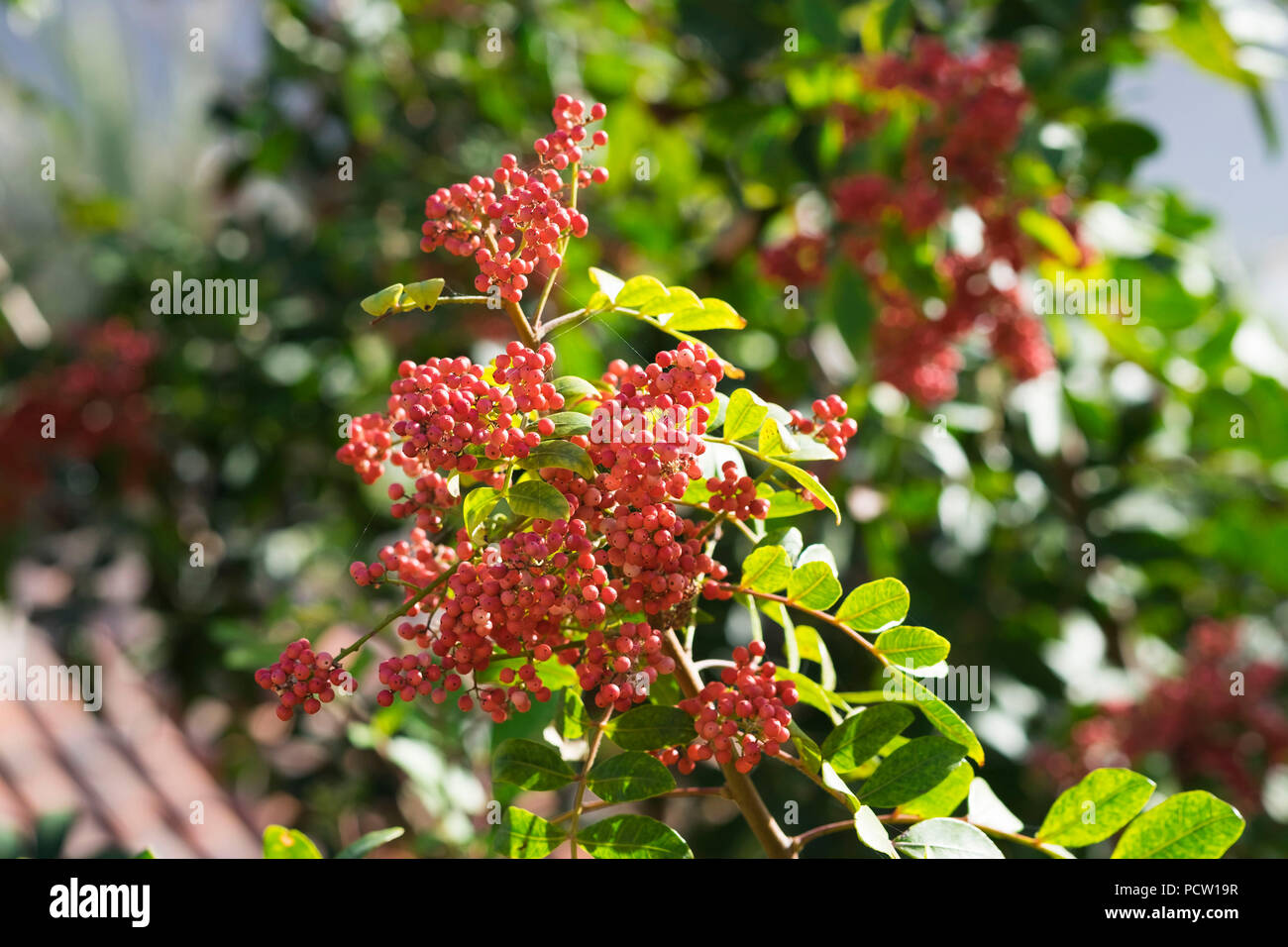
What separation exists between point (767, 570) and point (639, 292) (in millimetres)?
177

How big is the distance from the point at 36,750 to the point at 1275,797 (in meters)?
2.86

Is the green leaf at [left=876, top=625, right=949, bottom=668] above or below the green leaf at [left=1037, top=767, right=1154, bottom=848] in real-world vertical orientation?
above

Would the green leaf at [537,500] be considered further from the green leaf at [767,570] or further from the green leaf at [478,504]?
the green leaf at [767,570]

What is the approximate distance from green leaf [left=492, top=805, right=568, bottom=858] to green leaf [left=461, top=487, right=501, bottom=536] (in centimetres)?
17

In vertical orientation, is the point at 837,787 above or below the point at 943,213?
below

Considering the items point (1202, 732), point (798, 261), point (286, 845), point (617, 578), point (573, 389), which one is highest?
point (798, 261)

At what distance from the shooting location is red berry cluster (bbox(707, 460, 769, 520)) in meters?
0.59

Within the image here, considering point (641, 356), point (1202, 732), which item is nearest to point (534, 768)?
point (641, 356)

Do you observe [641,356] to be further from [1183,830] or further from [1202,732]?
[1202,732]

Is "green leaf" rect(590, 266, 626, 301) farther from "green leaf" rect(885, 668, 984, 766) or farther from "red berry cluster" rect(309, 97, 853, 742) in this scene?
"green leaf" rect(885, 668, 984, 766)

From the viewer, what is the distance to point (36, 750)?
2.85 metres

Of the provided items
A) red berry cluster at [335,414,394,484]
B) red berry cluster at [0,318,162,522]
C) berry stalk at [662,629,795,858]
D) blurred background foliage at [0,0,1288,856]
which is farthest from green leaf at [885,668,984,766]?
red berry cluster at [0,318,162,522]

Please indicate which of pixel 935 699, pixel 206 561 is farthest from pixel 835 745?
pixel 206 561

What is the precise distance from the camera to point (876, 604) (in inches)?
24.9
